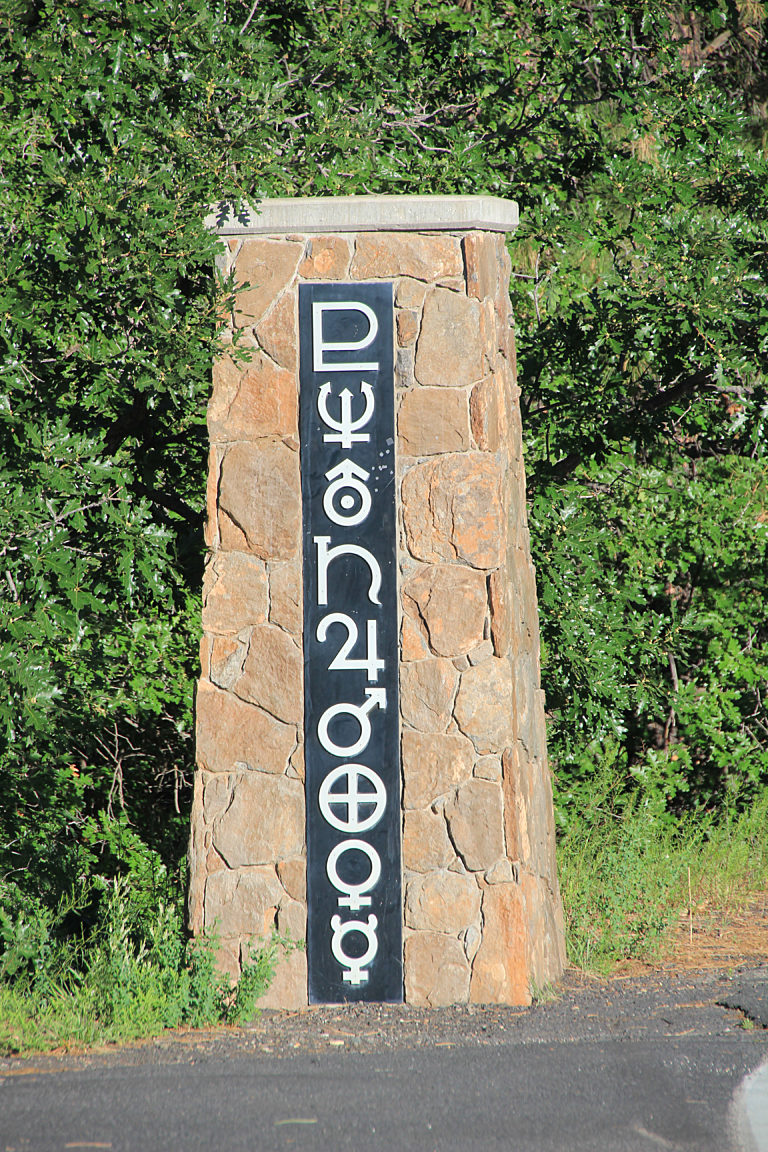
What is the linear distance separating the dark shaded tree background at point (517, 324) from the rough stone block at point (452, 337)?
3.14ft

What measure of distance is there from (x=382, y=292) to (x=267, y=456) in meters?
0.89

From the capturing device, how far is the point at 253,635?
18.7 ft

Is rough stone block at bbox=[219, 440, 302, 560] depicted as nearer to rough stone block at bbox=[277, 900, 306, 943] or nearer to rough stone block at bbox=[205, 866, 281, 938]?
rough stone block at bbox=[205, 866, 281, 938]

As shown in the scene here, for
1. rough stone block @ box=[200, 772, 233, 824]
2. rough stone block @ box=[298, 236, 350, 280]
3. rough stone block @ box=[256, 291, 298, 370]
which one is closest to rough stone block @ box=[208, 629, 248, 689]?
rough stone block @ box=[200, 772, 233, 824]

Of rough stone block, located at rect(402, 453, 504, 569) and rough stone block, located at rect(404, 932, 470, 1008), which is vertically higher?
rough stone block, located at rect(402, 453, 504, 569)

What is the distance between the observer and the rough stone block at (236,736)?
5.62 meters

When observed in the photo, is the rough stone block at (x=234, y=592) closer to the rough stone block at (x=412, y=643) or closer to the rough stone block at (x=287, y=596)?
the rough stone block at (x=287, y=596)

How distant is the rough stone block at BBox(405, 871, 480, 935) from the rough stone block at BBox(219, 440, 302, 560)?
60.1 inches

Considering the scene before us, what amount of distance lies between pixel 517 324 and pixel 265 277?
273 cm

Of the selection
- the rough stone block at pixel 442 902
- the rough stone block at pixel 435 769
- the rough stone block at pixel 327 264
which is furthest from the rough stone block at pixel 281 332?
the rough stone block at pixel 442 902

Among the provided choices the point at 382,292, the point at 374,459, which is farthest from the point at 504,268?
the point at 374,459

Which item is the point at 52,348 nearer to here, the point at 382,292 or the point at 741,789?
the point at 382,292

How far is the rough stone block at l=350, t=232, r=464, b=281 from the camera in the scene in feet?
18.9

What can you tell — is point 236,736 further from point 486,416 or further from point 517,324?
point 517,324
